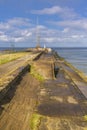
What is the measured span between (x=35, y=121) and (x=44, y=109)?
1.95 meters

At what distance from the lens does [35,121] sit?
10148 mm

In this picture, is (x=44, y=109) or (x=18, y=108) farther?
(x=44, y=109)

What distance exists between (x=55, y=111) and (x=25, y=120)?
204 centimetres

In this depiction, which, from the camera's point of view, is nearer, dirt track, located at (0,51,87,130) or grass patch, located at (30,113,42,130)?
grass patch, located at (30,113,42,130)

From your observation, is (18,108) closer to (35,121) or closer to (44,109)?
(44,109)

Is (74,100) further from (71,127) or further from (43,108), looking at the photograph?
(71,127)

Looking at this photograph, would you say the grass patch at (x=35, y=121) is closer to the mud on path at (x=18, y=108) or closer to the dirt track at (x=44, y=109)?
the dirt track at (x=44, y=109)

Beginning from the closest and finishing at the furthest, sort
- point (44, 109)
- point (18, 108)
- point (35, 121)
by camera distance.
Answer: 1. point (35, 121)
2. point (18, 108)
3. point (44, 109)

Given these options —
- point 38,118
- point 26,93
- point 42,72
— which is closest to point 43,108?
point 38,118

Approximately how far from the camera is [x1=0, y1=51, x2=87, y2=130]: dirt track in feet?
31.8

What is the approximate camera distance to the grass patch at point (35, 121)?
950 cm

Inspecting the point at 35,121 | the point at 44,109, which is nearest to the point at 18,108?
the point at 44,109

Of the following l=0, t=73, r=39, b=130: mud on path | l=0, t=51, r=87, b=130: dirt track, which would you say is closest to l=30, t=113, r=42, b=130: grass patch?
l=0, t=51, r=87, b=130: dirt track

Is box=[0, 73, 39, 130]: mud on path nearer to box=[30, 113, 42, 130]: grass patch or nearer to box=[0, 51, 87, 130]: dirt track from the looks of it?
box=[0, 51, 87, 130]: dirt track
